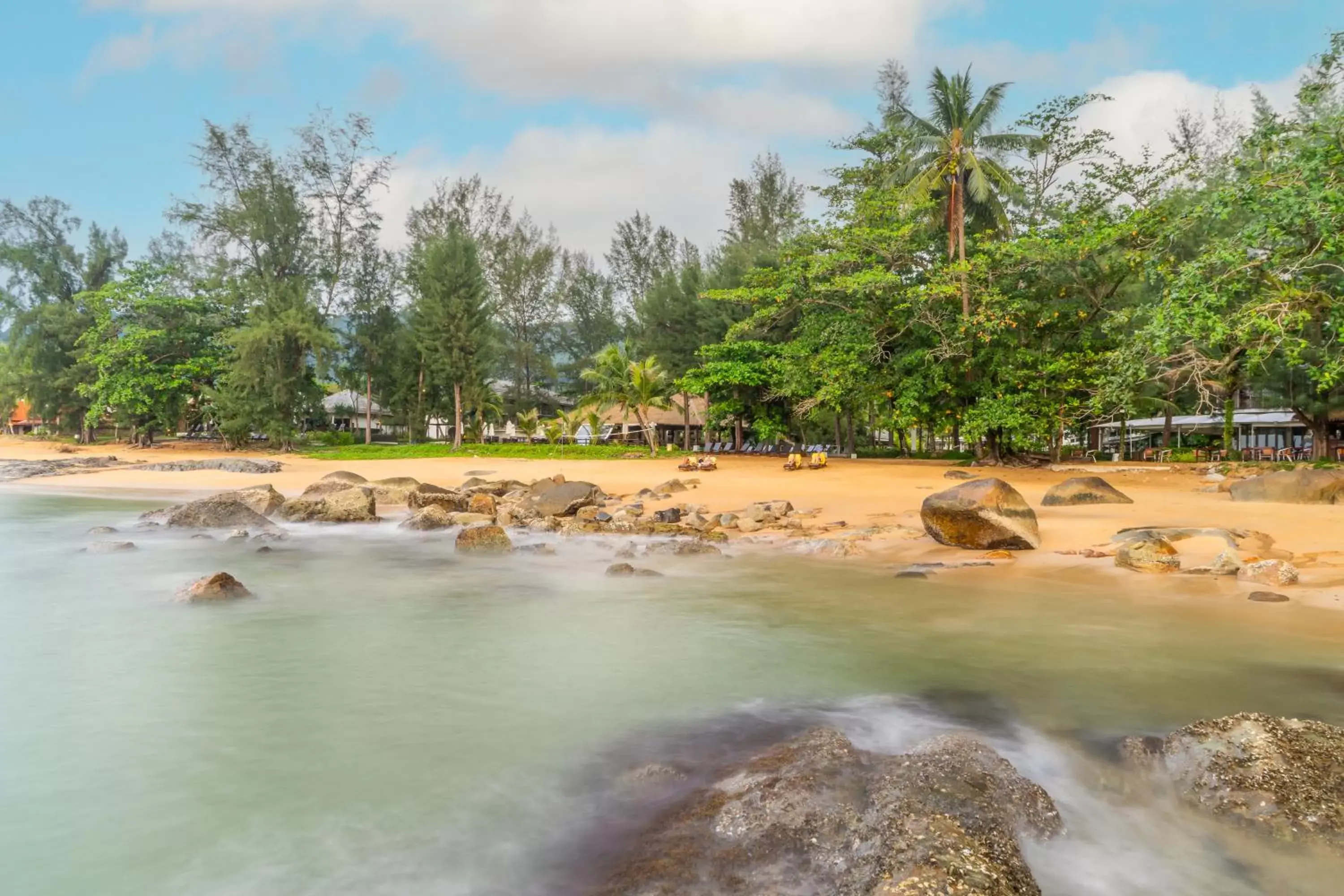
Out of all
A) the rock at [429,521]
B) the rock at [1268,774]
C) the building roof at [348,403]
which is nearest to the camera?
the rock at [1268,774]

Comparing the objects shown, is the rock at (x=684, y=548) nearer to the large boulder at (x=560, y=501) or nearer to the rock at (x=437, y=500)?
the large boulder at (x=560, y=501)

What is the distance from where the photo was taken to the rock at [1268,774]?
10.8ft

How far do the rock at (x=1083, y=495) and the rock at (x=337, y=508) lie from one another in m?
12.6

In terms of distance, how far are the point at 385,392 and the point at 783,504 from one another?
33552 mm

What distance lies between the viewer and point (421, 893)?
3238 millimetres

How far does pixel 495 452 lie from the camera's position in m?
33.1

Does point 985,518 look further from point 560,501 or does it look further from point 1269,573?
point 560,501

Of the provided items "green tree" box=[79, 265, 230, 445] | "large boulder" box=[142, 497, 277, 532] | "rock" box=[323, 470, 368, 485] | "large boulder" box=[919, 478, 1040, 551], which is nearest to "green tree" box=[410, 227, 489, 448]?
"green tree" box=[79, 265, 230, 445]

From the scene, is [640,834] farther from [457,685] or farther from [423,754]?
[457,685]

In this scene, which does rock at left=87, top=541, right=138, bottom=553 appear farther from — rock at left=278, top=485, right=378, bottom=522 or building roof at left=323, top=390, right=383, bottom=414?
building roof at left=323, top=390, right=383, bottom=414

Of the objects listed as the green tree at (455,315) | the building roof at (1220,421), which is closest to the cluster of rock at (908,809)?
the building roof at (1220,421)

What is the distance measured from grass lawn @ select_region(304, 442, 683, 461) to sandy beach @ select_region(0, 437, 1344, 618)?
1.39 m

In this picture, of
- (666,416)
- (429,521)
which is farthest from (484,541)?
(666,416)

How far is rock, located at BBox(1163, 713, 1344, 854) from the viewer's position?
10.8 feet
